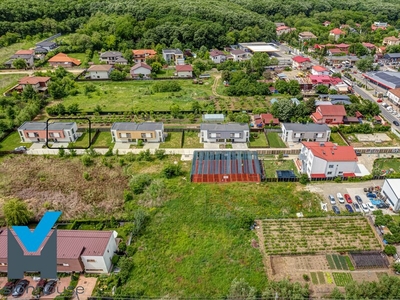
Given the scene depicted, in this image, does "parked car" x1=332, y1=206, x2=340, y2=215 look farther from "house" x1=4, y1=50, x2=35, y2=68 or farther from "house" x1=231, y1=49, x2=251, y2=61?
"house" x1=4, y1=50, x2=35, y2=68

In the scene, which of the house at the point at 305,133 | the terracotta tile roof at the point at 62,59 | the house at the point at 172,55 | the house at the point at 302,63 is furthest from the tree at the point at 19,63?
the house at the point at 302,63

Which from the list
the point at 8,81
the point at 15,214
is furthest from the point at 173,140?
the point at 8,81

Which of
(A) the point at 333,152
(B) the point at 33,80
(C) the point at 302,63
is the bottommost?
(C) the point at 302,63

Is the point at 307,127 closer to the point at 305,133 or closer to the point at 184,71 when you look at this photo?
the point at 305,133

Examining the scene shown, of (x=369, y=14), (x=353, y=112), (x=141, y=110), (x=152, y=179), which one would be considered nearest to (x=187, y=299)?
(x=152, y=179)

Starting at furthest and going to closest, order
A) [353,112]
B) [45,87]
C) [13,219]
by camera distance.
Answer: [45,87], [353,112], [13,219]

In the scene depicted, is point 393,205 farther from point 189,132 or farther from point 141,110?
point 141,110
